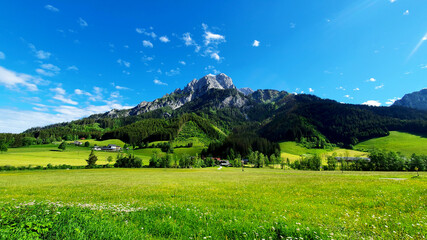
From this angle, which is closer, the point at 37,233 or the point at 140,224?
the point at 37,233

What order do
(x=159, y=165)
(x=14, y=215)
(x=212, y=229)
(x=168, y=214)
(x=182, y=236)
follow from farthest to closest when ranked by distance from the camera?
1. (x=159, y=165)
2. (x=168, y=214)
3. (x=212, y=229)
4. (x=182, y=236)
5. (x=14, y=215)

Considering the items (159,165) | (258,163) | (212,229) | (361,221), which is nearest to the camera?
(212,229)

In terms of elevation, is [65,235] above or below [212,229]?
above

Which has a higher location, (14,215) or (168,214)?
(14,215)

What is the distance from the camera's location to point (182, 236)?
21.2 ft

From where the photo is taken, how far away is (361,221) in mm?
8508

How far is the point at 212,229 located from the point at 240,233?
119cm

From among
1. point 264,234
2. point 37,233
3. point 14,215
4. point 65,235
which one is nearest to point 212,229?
point 264,234

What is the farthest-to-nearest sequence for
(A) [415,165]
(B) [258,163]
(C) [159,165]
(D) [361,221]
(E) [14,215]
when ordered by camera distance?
1. (B) [258,163]
2. (C) [159,165]
3. (A) [415,165]
4. (D) [361,221]
5. (E) [14,215]

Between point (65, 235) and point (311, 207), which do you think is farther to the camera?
point (311, 207)

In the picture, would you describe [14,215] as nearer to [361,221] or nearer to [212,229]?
[212,229]

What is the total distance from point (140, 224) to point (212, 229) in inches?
125

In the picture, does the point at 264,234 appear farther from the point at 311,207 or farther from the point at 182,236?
the point at 311,207

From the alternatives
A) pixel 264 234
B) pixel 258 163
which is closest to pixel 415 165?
pixel 258 163
